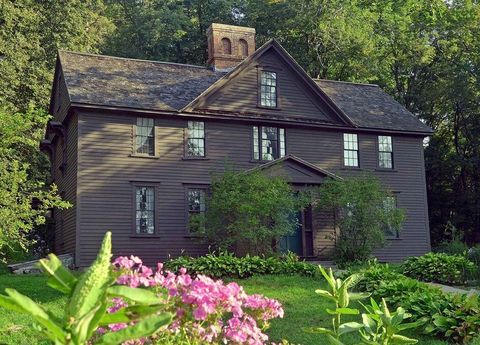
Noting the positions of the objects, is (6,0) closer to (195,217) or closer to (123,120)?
(123,120)

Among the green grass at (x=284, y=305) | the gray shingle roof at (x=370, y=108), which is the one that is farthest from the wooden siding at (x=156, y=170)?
the green grass at (x=284, y=305)

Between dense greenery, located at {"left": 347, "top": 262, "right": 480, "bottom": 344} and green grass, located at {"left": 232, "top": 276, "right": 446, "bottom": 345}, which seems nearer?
dense greenery, located at {"left": 347, "top": 262, "right": 480, "bottom": 344}

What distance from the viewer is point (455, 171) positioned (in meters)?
38.1

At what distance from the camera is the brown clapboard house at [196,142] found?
69.1 feet

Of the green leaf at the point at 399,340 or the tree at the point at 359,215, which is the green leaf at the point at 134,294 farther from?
the tree at the point at 359,215

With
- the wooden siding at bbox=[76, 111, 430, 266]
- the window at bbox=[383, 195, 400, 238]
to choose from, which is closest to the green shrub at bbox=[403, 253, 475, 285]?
the window at bbox=[383, 195, 400, 238]

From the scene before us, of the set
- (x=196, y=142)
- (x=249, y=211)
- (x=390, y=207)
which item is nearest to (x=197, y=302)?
(x=249, y=211)

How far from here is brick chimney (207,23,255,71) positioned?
2598cm

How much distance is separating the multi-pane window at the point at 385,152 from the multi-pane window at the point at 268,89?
5598 millimetres

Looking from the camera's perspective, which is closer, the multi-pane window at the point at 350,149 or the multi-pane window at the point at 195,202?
the multi-pane window at the point at 195,202

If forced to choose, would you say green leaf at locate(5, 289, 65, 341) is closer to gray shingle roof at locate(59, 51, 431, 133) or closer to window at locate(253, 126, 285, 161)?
gray shingle roof at locate(59, 51, 431, 133)

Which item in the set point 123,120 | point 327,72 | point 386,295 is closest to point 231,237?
point 123,120

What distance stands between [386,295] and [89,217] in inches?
471

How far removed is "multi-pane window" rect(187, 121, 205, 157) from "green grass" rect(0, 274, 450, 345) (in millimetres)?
7805
